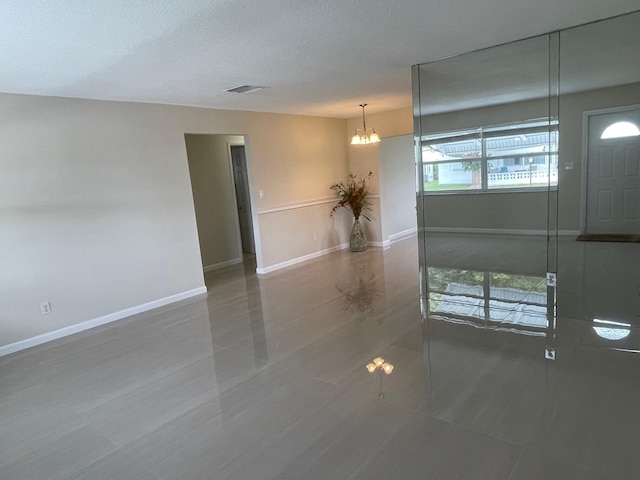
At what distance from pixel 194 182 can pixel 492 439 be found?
17.6 feet

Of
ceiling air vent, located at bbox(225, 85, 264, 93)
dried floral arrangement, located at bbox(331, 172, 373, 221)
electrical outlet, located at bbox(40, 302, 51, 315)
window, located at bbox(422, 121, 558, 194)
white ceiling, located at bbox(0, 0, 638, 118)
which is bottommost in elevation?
electrical outlet, located at bbox(40, 302, 51, 315)

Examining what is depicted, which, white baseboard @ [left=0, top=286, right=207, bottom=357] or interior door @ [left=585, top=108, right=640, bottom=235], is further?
white baseboard @ [left=0, top=286, right=207, bottom=357]

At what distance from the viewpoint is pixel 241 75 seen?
3580 mm

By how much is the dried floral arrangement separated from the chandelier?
0.72 meters

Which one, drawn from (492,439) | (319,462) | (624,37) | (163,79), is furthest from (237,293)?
(624,37)

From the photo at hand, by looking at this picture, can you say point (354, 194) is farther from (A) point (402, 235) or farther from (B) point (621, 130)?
(B) point (621, 130)

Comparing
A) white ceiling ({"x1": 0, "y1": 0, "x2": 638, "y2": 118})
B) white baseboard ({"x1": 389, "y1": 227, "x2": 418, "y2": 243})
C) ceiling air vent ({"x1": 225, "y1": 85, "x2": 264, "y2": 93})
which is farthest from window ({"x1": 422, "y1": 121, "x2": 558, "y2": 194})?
white baseboard ({"x1": 389, "y1": 227, "x2": 418, "y2": 243})

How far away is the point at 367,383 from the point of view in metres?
2.62

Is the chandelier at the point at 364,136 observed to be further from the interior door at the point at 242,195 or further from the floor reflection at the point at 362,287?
the interior door at the point at 242,195

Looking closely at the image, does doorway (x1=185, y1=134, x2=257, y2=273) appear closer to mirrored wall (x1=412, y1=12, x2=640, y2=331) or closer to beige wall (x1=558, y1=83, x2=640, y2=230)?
mirrored wall (x1=412, y1=12, x2=640, y2=331)

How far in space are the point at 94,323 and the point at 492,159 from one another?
4.40 meters

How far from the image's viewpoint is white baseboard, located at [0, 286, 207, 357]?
3606mm

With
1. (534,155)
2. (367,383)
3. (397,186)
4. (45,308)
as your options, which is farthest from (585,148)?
(45,308)

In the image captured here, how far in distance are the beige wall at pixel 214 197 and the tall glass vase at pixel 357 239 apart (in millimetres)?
1991
